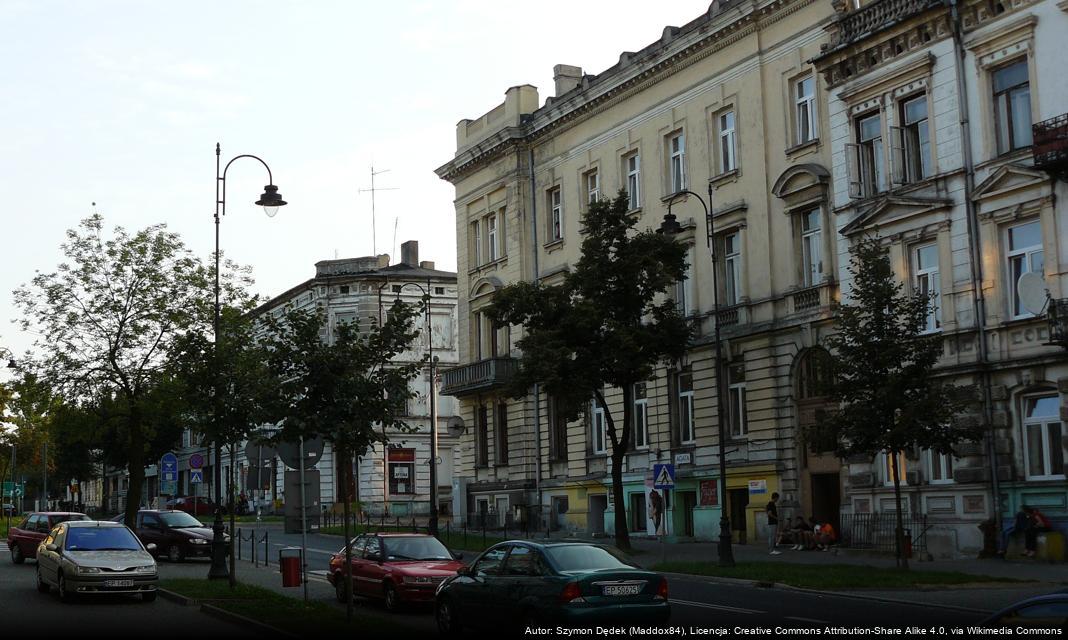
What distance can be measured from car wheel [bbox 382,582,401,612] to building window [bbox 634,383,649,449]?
24.4m

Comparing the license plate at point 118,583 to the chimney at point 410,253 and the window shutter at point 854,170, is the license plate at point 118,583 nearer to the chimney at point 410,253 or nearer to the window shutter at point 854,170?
the window shutter at point 854,170

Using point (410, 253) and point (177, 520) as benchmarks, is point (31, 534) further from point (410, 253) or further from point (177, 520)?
point (410, 253)

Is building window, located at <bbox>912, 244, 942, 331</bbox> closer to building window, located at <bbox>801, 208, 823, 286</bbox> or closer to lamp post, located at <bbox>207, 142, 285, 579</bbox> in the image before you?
building window, located at <bbox>801, 208, 823, 286</bbox>

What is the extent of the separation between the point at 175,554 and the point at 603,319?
1430cm

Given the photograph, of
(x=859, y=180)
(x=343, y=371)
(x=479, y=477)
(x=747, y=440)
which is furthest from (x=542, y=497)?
(x=343, y=371)

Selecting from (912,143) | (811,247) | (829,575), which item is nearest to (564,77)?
(811,247)

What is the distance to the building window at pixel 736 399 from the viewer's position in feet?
136

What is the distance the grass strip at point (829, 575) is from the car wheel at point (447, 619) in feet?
32.4

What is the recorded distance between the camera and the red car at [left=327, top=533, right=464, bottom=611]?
22.0m

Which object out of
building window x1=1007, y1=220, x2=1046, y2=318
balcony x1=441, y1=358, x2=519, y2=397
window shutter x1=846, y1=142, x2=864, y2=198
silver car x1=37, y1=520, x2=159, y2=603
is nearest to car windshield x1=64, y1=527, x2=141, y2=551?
silver car x1=37, y1=520, x2=159, y2=603

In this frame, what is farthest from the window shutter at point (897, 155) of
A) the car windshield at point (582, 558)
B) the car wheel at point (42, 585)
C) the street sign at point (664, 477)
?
the car wheel at point (42, 585)

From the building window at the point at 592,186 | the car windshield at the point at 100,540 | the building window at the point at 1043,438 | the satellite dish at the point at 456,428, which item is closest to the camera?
the car windshield at the point at 100,540

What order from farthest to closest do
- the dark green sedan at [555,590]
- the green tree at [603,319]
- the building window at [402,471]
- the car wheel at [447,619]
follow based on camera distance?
the building window at [402,471] → the green tree at [603,319] → the car wheel at [447,619] → the dark green sedan at [555,590]

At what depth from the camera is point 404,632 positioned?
57.4 feet
